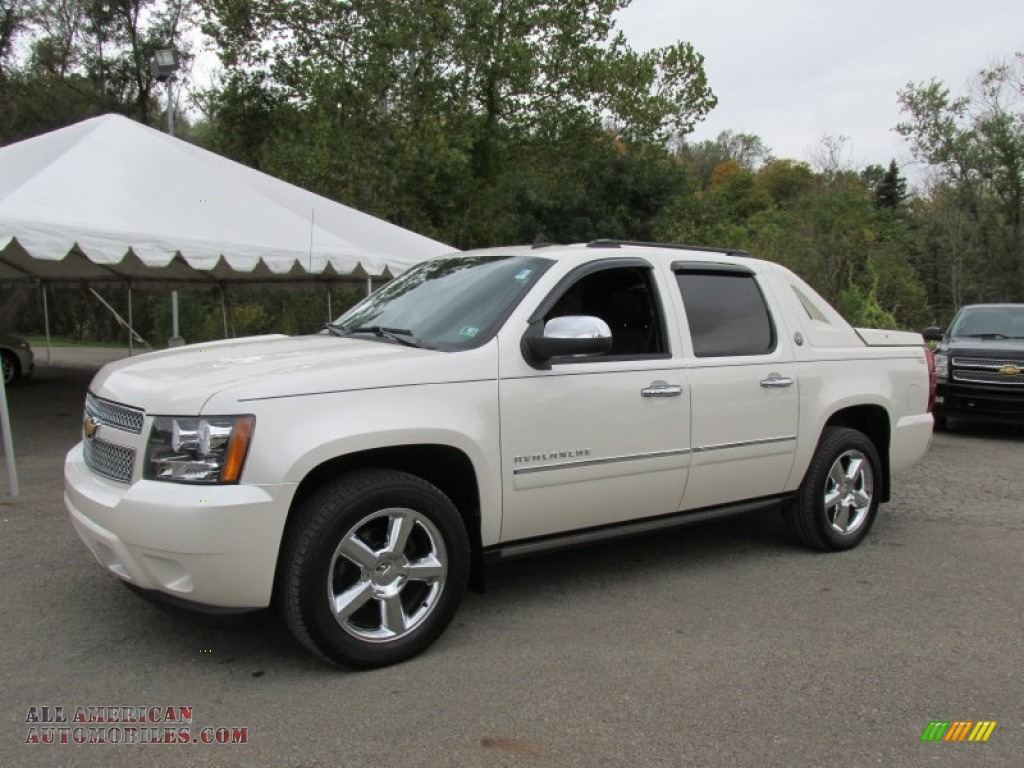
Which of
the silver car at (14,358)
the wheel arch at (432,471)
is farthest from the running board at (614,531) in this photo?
the silver car at (14,358)

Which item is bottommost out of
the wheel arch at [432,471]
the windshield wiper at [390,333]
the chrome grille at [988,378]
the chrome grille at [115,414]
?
the chrome grille at [988,378]

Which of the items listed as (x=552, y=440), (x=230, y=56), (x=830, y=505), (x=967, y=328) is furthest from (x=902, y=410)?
(x=230, y=56)

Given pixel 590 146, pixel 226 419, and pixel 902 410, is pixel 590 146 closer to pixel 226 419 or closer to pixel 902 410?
pixel 902 410

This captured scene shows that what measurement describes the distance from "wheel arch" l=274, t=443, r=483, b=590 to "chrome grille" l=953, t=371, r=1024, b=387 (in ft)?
28.1

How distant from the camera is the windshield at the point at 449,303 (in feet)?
13.0

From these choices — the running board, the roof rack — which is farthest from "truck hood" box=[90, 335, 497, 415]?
the roof rack

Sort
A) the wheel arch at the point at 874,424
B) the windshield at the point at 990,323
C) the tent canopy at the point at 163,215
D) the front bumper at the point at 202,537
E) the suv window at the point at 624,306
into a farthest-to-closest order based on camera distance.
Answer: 1. the windshield at the point at 990,323
2. the tent canopy at the point at 163,215
3. the wheel arch at the point at 874,424
4. the suv window at the point at 624,306
5. the front bumper at the point at 202,537

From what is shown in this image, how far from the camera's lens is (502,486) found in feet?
12.3

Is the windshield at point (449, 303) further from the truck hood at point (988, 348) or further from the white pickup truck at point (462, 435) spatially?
the truck hood at point (988, 348)

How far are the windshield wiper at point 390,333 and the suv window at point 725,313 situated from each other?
1.54 metres

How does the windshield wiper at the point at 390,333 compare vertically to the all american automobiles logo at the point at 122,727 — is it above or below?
above

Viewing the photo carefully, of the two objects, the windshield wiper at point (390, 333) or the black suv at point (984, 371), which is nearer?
the windshield wiper at point (390, 333)

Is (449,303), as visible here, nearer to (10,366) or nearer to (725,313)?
(725,313)

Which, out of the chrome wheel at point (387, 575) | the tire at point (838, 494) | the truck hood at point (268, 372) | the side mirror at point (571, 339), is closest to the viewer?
the truck hood at point (268, 372)
